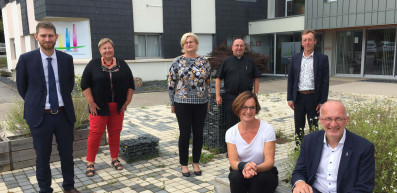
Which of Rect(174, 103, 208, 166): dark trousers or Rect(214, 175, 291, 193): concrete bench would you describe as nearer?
Rect(214, 175, 291, 193): concrete bench

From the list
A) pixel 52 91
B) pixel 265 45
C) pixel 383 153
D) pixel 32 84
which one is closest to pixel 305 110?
pixel 383 153

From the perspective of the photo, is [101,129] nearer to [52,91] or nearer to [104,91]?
[104,91]

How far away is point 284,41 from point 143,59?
8.05m

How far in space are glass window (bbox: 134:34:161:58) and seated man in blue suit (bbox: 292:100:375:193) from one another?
46.4 ft

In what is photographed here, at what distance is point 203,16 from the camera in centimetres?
1739

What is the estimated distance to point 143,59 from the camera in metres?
15.8

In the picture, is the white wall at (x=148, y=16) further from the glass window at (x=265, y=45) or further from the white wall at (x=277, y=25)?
the glass window at (x=265, y=45)

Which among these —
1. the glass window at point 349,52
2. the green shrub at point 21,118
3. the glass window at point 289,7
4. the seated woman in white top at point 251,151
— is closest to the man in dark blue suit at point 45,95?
the green shrub at point 21,118

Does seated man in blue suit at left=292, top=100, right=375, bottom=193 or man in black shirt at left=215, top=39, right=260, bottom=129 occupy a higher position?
man in black shirt at left=215, top=39, right=260, bottom=129

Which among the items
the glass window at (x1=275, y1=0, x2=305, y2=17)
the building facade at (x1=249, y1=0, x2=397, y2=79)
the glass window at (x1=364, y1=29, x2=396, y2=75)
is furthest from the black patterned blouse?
the glass window at (x1=275, y1=0, x2=305, y2=17)

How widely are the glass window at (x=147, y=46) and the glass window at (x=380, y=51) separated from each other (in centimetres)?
1022

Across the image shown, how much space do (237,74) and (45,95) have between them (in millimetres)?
2450

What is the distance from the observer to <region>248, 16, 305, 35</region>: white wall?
16.9 m

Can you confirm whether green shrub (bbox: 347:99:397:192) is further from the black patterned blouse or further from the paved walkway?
the black patterned blouse
